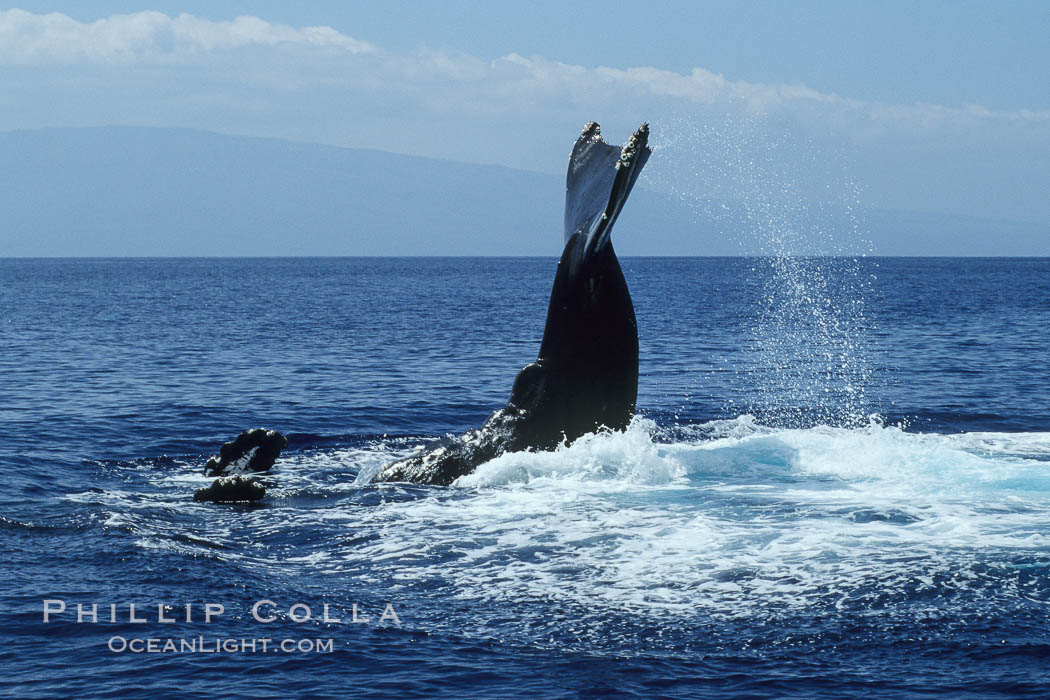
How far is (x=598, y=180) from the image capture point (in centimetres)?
1415

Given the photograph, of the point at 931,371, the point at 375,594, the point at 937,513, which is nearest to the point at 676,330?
the point at 931,371

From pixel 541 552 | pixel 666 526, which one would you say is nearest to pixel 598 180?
pixel 666 526

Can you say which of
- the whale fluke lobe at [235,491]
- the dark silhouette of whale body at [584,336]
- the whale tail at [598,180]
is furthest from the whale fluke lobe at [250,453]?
the whale tail at [598,180]

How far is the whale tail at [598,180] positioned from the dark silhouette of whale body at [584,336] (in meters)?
0.01

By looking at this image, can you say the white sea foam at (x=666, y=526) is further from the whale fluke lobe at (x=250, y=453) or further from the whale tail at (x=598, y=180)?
the whale tail at (x=598, y=180)

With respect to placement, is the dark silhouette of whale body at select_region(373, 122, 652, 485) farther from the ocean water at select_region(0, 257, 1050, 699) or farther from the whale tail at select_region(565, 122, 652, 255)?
the ocean water at select_region(0, 257, 1050, 699)

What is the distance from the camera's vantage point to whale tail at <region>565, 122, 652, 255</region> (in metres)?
13.6

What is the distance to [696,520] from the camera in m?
14.0

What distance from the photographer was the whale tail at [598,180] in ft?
44.5

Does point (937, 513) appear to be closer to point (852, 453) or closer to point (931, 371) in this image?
point (852, 453)

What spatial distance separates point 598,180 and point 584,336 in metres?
1.92

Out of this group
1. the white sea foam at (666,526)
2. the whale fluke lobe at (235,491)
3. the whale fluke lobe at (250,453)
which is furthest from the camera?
the whale fluke lobe at (250,453)

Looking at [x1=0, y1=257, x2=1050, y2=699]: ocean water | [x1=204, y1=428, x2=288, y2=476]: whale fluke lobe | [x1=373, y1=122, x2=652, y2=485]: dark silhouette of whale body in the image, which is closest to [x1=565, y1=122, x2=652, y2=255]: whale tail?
[x1=373, y1=122, x2=652, y2=485]: dark silhouette of whale body

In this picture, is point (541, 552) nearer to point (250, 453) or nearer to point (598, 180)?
point (598, 180)
